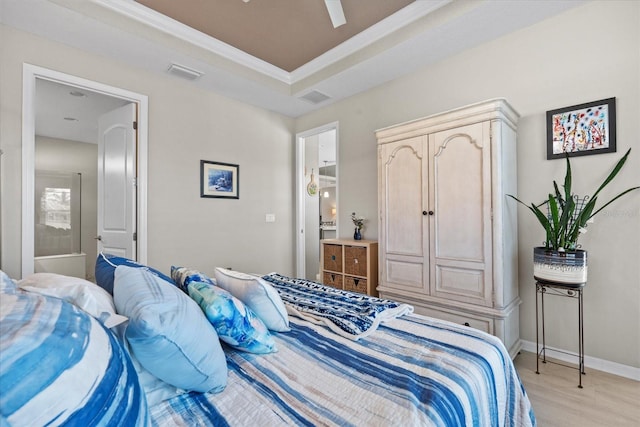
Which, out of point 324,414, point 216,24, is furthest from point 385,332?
point 216,24

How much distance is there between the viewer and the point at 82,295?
873mm

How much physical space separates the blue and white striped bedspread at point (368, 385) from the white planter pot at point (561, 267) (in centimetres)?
108

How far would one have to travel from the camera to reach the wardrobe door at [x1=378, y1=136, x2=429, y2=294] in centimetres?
266

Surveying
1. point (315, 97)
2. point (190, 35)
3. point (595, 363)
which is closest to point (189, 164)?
point (190, 35)

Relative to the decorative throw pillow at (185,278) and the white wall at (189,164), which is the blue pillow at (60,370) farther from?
the white wall at (189,164)

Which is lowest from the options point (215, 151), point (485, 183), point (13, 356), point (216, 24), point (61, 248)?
point (61, 248)

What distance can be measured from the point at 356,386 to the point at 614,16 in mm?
3055

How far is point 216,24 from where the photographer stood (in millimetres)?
2793

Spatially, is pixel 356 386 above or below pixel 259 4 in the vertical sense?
below

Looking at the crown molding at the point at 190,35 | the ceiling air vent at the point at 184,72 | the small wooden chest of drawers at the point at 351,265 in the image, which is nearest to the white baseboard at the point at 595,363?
the small wooden chest of drawers at the point at 351,265

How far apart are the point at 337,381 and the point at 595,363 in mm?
2402

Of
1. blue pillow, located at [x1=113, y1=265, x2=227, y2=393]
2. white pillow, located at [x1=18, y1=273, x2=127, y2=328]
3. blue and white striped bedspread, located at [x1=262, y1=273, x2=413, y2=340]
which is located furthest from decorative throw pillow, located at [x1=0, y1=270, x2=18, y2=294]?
blue and white striped bedspread, located at [x1=262, y1=273, x2=413, y2=340]

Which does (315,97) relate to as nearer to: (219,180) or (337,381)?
(219,180)

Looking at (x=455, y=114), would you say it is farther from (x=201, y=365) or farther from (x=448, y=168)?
(x=201, y=365)
